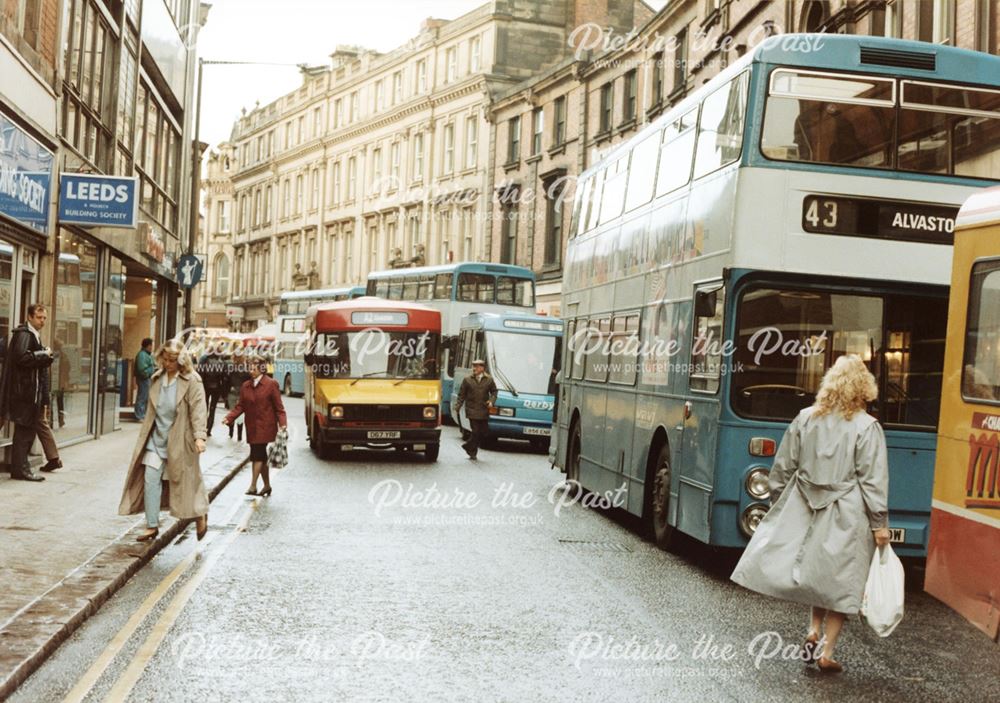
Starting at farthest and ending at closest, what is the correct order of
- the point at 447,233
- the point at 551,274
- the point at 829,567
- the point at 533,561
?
the point at 447,233 < the point at 551,274 < the point at 533,561 < the point at 829,567

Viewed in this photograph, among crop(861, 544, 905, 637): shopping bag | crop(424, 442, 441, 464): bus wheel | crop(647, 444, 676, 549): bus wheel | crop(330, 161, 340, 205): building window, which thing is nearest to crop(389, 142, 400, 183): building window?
crop(330, 161, 340, 205): building window

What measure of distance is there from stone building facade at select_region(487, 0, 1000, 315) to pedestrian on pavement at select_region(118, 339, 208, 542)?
536 inches

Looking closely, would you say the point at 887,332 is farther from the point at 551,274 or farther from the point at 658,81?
the point at 551,274

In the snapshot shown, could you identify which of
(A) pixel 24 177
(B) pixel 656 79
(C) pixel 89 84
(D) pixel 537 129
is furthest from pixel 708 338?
(D) pixel 537 129

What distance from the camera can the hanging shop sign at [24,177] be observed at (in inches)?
595

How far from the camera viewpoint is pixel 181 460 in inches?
439

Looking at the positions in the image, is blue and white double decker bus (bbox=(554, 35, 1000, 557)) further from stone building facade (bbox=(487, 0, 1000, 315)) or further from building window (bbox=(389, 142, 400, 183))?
building window (bbox=(389, 142, 400, 183))

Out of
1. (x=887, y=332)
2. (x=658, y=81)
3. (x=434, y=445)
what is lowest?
(x=434, y=445)

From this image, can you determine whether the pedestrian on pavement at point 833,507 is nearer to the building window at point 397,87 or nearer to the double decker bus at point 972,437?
the double decker bus at point 972,437

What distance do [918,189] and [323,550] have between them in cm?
587

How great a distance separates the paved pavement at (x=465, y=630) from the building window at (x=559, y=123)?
3656 cm

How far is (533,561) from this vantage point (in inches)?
442

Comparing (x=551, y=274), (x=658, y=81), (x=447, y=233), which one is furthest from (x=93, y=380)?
(x=447, y=233)

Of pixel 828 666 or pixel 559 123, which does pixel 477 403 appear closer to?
pixel 828 666
